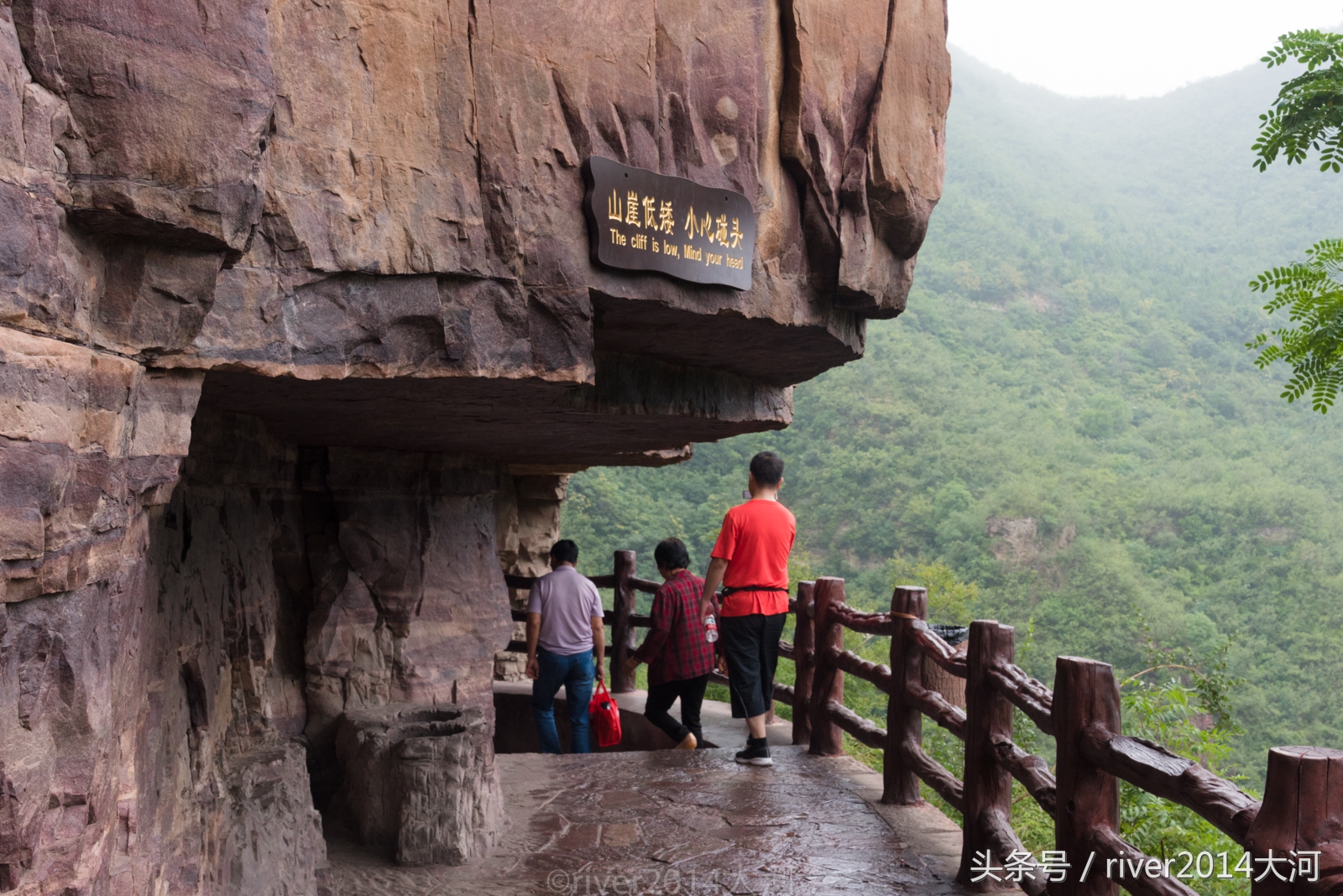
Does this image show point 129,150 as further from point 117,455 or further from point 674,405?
point 674,405

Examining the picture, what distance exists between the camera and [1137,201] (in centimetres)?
4203

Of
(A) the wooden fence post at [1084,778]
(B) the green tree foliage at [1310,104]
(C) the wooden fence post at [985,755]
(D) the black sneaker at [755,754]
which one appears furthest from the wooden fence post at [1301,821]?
(B) the green tree foliage at [1310,104]

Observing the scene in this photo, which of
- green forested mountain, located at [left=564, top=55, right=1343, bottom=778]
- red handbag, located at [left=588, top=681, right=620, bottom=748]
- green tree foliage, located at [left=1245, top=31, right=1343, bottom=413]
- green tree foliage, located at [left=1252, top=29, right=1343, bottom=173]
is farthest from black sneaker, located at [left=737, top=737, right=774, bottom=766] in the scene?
green forested mountain, located at [left=564, top=55, right=1343, bottom=778]

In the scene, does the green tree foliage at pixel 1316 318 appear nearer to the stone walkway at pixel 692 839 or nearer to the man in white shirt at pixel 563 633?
the stone walkway at pixel 692 839

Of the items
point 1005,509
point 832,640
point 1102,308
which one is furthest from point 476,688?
point 1102,308

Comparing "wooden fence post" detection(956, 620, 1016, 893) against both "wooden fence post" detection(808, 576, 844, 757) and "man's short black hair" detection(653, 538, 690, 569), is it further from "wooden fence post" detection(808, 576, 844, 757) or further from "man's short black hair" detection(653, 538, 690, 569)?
"man's short black hair" detection(653, 538, 690, 569)

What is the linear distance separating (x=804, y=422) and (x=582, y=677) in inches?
905

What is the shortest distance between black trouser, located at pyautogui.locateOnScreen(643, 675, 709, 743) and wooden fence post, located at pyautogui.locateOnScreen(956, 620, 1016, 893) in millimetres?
2143

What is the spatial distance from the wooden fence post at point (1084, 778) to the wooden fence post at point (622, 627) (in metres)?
4.99

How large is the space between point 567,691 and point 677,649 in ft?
2.67

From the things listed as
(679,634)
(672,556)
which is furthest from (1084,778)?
(672,556)

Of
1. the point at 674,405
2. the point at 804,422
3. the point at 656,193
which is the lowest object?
the point at 674,405

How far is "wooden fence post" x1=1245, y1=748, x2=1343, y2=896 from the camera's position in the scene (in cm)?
193

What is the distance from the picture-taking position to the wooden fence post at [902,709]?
4.37 metres
